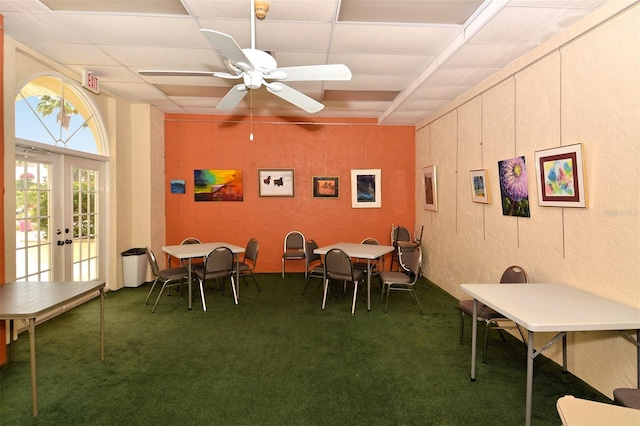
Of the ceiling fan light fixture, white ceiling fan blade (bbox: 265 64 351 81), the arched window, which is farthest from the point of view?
the arched window

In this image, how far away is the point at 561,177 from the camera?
2836 mm

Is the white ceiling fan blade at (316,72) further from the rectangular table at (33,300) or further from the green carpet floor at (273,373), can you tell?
the green carpet floor at (273,373)

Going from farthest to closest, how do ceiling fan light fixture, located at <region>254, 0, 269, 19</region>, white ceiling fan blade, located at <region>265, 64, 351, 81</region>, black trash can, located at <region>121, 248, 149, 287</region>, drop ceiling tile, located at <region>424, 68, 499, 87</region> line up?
black trash can, located at <region>121, 248, 149, 287</region> < drop ceiling tile, located at <region>424, 68, 499, 87</region> < ceiling fan light fixture, located at <region>254, 0, 269, 19</region> < white ceiling fan blade, located at <region>265, 64, 351, 81</region>

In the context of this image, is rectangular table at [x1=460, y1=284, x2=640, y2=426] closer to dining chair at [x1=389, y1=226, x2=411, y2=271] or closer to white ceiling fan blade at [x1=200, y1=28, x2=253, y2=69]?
white ceiling fan blade at [x1=200, y1=28, x2=253, y2=69]

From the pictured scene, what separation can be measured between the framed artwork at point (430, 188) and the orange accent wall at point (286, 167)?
58 centimetres

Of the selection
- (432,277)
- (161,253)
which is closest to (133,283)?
(161,253)

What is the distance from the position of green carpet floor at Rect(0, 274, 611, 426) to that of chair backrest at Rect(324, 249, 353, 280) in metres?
0.50

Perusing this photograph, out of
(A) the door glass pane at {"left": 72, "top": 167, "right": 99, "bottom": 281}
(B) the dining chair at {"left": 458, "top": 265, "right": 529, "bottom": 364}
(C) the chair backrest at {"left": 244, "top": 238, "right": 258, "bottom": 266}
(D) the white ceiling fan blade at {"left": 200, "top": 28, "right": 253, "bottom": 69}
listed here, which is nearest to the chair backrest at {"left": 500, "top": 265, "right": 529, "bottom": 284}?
(B) the dining chair at {"left": 458, "top": 265, "right": 529, "bottom": 364}

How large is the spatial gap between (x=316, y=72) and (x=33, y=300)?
2.70 m

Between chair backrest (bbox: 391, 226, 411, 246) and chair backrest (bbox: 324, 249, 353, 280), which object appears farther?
chair backrest (bbox: 391, 226, 411, 246)

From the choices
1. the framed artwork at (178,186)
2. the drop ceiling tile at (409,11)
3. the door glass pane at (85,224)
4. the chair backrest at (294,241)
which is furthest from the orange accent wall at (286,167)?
the drop ceiling tile at (409,11)

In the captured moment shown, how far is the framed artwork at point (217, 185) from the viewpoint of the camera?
630 centimetres

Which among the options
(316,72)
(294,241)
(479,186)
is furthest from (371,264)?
(316,72)

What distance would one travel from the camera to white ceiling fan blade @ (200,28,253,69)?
1969 millimetres
